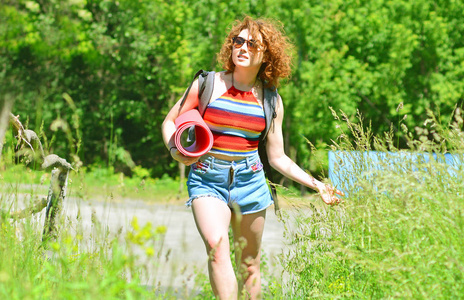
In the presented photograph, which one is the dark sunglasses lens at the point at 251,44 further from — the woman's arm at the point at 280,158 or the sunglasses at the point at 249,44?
the woman's arm at the point at 280,158

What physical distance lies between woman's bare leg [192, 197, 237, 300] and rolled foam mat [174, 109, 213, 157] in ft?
0.92

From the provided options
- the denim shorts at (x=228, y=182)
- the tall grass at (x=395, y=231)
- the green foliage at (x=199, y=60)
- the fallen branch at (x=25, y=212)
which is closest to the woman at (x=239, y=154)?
the denim shorts at (x=228, y=182)

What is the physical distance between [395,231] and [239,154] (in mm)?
998

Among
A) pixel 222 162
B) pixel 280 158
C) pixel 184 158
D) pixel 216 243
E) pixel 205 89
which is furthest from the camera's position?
pixel 280 158

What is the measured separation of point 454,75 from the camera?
13055mm

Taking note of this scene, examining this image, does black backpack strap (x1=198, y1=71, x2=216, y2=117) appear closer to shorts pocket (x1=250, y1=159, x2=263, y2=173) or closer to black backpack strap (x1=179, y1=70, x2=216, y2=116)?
black backpack strap (x1=179, y1=70, x2=216, y2=116)

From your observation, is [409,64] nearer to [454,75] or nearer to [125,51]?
[454,75]

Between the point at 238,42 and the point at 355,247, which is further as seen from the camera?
the point at 238,42

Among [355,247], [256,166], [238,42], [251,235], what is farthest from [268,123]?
[355,247]

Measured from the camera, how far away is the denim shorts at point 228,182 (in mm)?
3535

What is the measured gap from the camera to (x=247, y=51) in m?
3.76

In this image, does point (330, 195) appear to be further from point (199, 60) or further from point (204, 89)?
point (199, 60)

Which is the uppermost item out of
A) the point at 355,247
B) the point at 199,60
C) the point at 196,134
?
the point at 196,134

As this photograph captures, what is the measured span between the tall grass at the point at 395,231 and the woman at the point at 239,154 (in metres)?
0.27
